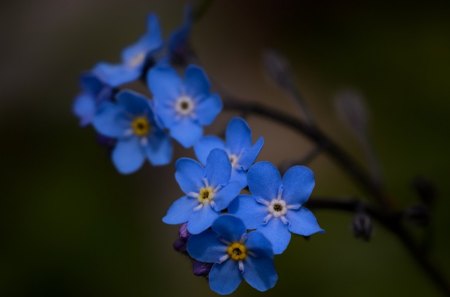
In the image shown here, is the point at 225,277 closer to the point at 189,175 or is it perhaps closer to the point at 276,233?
the point at 276,233

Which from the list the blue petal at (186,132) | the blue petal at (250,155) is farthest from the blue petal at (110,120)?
the blue petal at (250,155)

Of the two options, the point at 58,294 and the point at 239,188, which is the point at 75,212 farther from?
the point at 239,188

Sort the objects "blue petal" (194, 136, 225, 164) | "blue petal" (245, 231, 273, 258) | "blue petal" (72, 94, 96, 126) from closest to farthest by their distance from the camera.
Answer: "blue petal" (245, 231, 273, 258) → "blue petal" (194, 136, 225, 164) → "blue petal" (72, 94, 96, 126)

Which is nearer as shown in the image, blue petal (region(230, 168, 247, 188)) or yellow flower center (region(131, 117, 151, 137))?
blue petal (region(230, 168, 247, 188))

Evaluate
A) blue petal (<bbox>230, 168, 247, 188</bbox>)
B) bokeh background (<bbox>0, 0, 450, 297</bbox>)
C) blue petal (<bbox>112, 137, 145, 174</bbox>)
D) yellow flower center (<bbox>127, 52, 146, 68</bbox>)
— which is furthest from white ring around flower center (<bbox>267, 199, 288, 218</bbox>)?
bokeh background (<bbox>0, 0, 450, 297</bbox>)

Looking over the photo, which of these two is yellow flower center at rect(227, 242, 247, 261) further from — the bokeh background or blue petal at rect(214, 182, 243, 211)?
the bokeh background

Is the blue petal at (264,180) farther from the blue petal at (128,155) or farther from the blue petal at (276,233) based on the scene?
the blue petal at (128,155)

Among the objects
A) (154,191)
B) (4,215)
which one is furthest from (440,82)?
(4,215)

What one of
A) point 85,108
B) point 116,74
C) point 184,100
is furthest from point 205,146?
point 85,108
